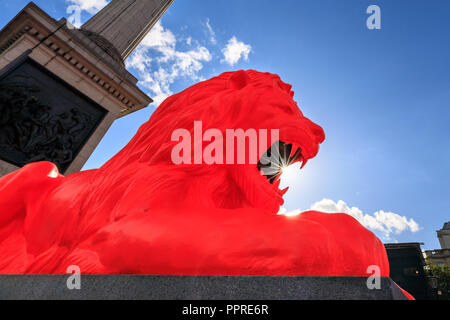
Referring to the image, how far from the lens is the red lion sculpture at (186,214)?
1177mm

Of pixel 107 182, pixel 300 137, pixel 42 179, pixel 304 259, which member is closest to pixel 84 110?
pixel 42 179

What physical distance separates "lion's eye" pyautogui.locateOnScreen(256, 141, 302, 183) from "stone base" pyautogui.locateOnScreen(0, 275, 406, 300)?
115cm

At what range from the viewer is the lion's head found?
66.3 inches

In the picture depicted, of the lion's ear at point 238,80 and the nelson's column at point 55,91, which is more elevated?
the nelson's column at point 55,91

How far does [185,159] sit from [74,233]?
829mm

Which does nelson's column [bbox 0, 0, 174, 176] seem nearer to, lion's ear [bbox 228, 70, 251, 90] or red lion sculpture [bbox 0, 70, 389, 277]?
red lion sculpture [bbox 0, 70, 389, 277]

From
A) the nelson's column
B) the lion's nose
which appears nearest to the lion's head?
the lion's nose

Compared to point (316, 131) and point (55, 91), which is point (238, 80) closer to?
point (316, 131)

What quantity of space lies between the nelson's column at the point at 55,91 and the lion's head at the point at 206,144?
17.1ft

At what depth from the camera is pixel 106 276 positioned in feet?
3.81

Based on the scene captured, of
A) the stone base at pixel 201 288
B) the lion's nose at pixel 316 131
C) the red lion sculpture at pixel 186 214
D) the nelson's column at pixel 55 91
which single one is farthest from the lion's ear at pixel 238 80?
the nelson's column at pixel 55 91

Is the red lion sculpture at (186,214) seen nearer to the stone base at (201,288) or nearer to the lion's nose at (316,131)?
the lion's nose at (316,131)
